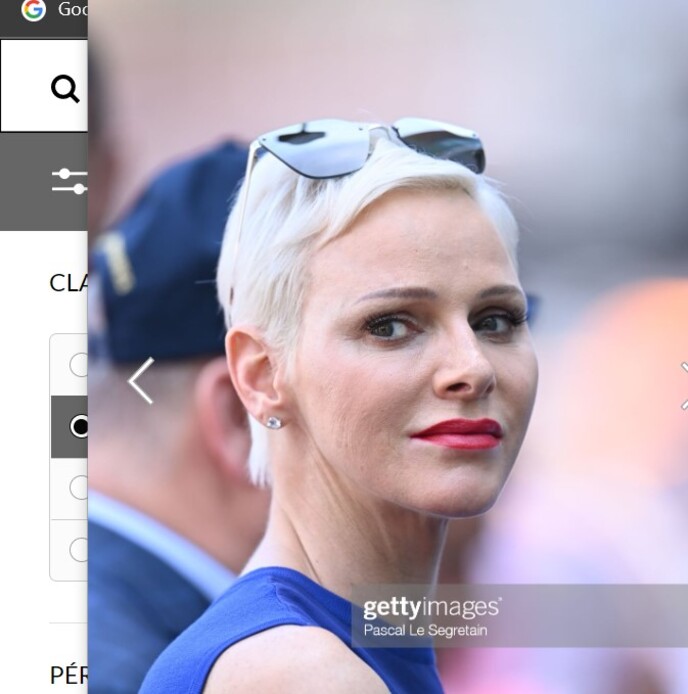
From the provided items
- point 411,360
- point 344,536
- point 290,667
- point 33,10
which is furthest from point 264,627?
point 33,10

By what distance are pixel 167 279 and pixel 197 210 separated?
0.42 feet

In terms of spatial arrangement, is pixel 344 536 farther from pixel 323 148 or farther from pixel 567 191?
pixel 567 191

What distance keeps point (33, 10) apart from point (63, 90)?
13cm

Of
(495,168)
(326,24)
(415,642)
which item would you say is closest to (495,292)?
(495,168)

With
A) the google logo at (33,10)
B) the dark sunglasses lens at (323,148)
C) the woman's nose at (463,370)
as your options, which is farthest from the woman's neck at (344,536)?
the google logo at (33,10)

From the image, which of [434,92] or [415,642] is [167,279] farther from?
[415,642]

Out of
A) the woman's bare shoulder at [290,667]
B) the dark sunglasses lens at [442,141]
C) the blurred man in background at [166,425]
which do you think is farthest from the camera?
the blurred man in background at [166,425]

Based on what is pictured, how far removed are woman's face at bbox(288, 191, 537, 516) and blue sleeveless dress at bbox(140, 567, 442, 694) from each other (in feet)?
0.48

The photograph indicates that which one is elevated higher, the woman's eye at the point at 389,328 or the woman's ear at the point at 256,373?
the woman's eye at the point at 389,328

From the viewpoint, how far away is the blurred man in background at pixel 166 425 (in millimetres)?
1853

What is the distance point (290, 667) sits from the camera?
Answer: 118cm

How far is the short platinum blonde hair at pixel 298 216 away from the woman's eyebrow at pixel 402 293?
0.08 meters

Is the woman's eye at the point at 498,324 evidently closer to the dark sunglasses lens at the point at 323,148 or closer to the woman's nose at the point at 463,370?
the woman's nose at the point at 463,370

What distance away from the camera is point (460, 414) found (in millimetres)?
1385
